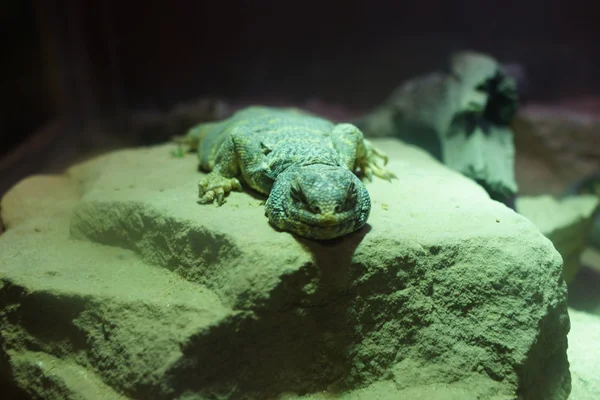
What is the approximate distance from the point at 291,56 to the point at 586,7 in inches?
297

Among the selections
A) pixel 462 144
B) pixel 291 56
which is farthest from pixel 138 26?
pixel 462 144

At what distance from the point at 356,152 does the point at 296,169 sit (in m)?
1.26

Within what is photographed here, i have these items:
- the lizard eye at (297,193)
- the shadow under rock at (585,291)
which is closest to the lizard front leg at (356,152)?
the lizard eye at (297,193)

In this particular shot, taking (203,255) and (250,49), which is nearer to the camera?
(203,255)

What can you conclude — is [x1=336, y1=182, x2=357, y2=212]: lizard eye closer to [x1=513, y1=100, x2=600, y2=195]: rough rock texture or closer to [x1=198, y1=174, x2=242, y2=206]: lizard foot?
[x1=198, y1=174, x2=242, y2=206]: lizard foot

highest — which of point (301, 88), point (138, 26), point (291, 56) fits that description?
point (138, 26)

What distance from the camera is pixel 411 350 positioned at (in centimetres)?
356

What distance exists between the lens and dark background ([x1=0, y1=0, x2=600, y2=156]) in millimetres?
9891

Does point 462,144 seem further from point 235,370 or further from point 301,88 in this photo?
point 301,88

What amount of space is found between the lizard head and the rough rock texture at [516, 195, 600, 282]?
3801 millimetres

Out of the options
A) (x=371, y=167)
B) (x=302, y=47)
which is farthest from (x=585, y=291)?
(x=302, y=47)

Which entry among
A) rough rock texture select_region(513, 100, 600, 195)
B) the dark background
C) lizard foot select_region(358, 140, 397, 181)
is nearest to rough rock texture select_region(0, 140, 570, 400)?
lizard foot select_region(358, 140, 397, 181)

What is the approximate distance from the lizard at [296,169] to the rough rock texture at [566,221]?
8.75 feet

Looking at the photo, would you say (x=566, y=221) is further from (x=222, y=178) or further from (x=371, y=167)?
(x=222, y=178)
